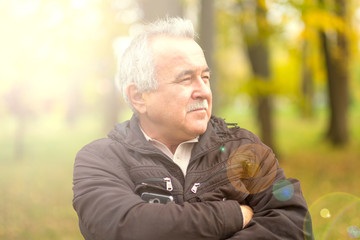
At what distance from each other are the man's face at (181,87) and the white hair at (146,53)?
0.11 ft

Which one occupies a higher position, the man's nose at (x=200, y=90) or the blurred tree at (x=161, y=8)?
the blurred tree at (x=161, y=8)

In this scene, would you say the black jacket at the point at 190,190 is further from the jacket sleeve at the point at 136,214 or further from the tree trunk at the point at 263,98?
the tree trunk at the point at 263,98

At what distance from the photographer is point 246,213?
2014 millimetres

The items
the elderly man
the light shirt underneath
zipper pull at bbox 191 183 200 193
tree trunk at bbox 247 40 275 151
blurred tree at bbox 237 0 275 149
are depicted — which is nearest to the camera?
the elderly man

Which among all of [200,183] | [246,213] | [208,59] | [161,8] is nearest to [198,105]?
[200,183]

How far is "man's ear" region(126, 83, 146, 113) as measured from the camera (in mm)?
2266

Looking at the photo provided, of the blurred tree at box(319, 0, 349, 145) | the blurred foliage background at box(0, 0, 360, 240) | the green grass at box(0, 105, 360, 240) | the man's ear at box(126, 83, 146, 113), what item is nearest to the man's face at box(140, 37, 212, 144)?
the man's ear at box(126, 83, 146, 113)

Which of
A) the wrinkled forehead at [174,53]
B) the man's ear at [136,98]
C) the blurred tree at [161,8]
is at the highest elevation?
the blurred tree at [161,8]

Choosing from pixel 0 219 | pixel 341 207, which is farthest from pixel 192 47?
pixel 0 219

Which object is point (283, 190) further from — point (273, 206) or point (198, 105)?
point (198, 105)

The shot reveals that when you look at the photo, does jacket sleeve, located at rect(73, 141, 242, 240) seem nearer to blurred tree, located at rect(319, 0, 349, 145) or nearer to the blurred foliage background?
the blurred foliage background

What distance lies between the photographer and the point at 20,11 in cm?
796

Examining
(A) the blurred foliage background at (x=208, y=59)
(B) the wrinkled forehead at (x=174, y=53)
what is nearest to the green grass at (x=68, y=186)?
(A) the blurred foliage background at (x=208, y=59)

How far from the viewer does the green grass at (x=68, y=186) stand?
6148 millimetres
